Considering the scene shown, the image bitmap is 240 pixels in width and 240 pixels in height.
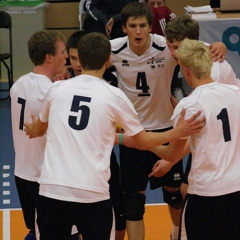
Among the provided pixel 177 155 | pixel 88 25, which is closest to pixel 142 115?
pixel 177 155

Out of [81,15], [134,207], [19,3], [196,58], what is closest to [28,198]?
[134,207]

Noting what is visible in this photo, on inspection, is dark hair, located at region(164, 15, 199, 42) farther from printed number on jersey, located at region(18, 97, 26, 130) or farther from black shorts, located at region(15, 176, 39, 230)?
black shorts, located at region(15, 176, 39, 230)

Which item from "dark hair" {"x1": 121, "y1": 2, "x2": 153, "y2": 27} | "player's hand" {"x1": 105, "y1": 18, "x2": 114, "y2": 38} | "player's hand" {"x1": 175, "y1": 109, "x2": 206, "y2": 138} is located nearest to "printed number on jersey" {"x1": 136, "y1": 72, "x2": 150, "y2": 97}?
"dark hair" {"x1": 121, "y1": 2, "x2": 153, "y2": 27}

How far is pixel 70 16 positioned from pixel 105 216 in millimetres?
8542

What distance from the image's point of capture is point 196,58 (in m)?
3.63

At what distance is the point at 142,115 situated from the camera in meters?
5.02

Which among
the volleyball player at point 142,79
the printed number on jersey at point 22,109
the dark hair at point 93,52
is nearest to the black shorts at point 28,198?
the printed number on jersey at point 22,109

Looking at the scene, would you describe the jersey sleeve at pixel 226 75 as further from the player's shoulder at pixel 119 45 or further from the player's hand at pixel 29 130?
the player's hand at pixel 29 130

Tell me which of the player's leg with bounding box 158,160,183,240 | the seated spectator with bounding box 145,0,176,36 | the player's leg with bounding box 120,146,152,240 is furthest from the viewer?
the seated spectator with bounding box 145,0,176,36

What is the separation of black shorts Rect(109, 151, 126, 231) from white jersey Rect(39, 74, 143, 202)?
124cm

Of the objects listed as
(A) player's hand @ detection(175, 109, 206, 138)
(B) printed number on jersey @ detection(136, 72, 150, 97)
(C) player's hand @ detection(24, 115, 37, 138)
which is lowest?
(C) player's hand @ detection(24, 115, 37, 138)

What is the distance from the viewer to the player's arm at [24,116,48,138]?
3.90 m

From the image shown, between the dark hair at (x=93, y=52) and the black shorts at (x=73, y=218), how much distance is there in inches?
33.8

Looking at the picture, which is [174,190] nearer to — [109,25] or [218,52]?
[218,52]
